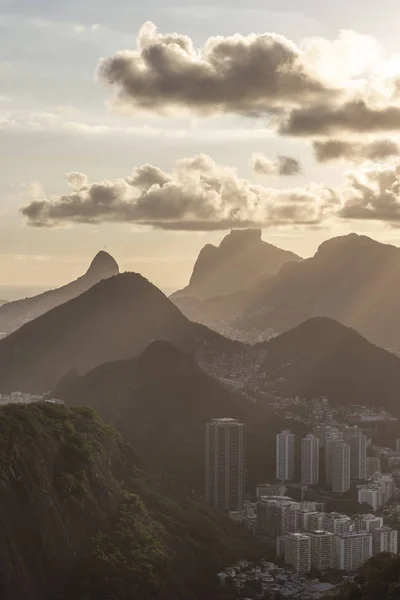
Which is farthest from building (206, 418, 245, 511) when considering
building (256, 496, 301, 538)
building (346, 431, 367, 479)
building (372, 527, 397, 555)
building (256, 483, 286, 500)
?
building (372, 527, 397, 555)

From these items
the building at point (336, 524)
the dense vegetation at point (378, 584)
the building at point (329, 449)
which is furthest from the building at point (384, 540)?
the building at point (329, 449)

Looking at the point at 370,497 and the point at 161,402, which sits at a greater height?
the point at 161,402

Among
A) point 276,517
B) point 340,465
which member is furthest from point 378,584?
point 340,465

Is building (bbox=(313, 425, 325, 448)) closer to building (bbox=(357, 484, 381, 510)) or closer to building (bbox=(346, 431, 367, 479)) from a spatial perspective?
building (bbox=(346, 431, 367, 479))

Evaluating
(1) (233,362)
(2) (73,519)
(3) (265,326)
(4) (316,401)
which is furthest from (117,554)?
(3) (265,326)

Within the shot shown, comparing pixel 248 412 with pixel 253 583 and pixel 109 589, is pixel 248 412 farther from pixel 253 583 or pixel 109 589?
pixel 109 589

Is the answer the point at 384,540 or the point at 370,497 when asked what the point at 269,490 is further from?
the point at 384,540
